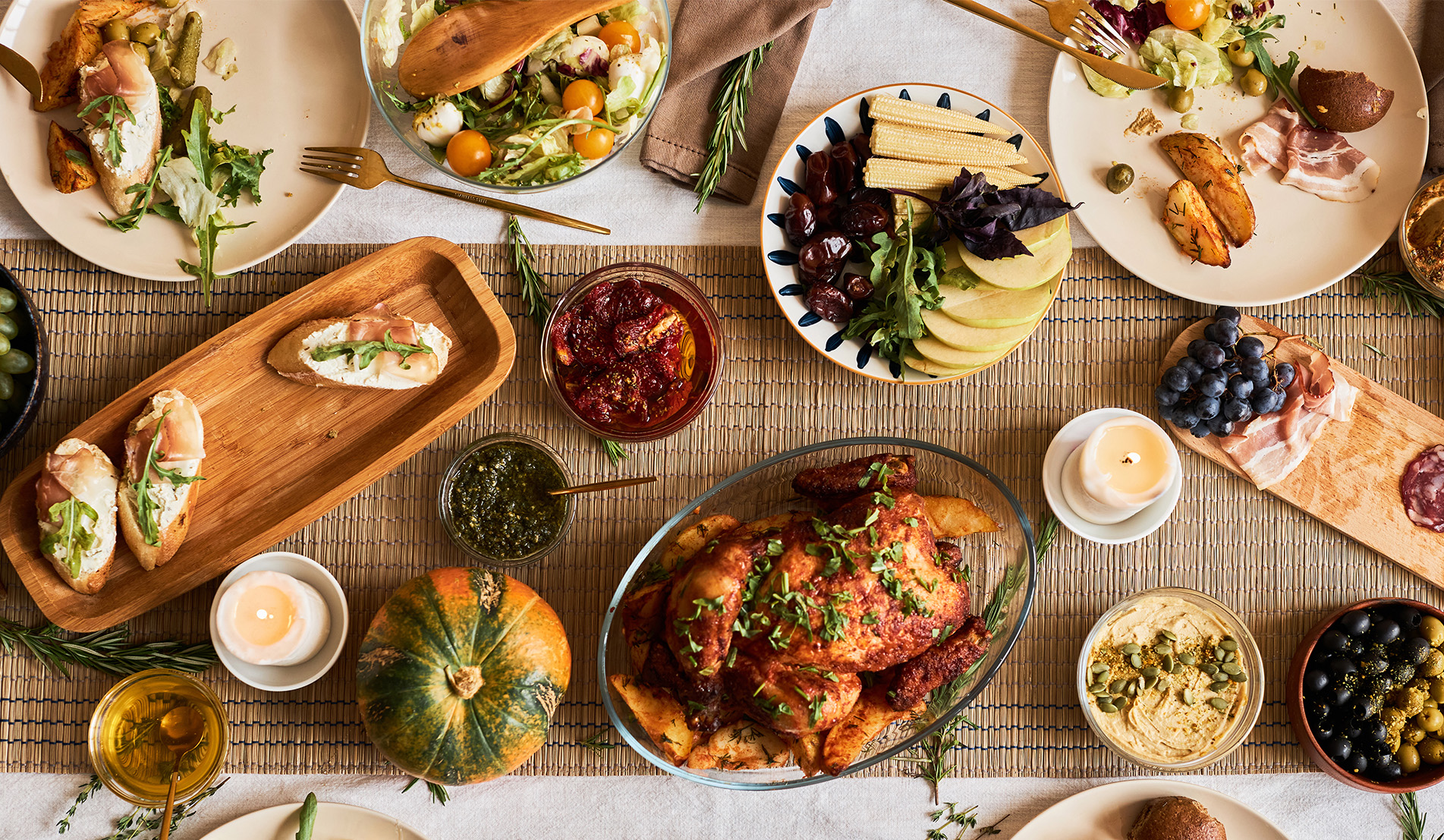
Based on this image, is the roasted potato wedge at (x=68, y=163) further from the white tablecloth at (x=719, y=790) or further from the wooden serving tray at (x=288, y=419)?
the wooden serving tray at (x=288, y=419)

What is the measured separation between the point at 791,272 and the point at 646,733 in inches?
55.2

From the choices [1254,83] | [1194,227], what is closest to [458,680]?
[1194,227]

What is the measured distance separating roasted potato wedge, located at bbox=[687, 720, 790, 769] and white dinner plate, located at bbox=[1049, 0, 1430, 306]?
1.81 meters

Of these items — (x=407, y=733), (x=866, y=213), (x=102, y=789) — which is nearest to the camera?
(x=407, y=733)

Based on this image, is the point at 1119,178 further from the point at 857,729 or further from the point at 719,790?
the point at 719,790

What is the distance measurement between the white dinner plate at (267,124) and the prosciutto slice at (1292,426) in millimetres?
2903

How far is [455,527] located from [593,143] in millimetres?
1201

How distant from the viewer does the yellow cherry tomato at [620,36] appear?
2.57 metres

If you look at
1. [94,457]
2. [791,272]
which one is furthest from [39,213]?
[791,272]

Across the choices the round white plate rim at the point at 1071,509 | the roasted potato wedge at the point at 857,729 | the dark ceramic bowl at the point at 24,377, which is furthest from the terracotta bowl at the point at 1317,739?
the dark ceramic bowl at the point at 24,377

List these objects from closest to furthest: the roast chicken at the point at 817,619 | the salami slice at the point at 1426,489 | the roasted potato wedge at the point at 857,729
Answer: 1. the roast chicken at the point at 817,619
2. the roasted potato wedge at the point at 857,729
3. the salami slice at the point at 1426,489

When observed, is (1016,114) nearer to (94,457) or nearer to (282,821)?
(94,457)

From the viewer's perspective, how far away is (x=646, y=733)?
2512 mm

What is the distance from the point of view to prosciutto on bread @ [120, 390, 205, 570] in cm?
244
